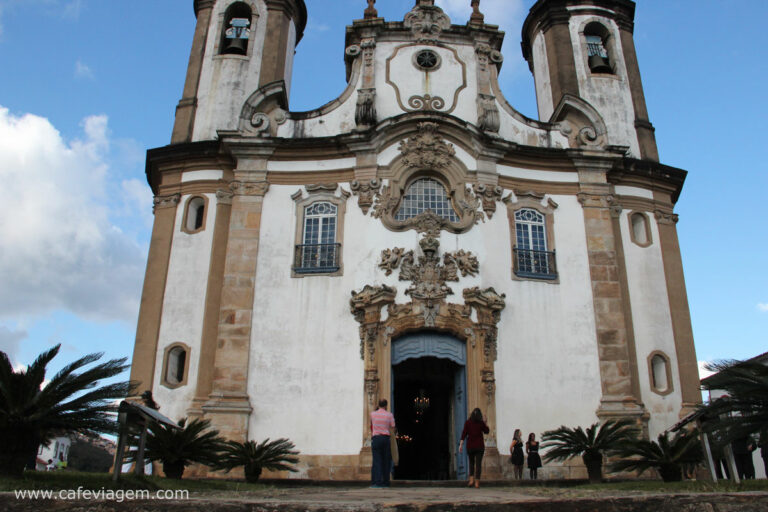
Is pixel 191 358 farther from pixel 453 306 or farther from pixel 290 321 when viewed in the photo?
pixel 453 306

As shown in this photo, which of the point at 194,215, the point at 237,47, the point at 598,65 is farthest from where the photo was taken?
the point at 598,65

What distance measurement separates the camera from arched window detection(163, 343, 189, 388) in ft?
49.6

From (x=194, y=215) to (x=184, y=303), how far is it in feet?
8.35

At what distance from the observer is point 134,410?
748 centimetres

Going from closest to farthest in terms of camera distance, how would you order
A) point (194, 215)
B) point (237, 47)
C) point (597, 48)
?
point (194, 215)
point (237, 47)
point (597, 48)

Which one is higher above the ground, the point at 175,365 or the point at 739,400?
the point at 175,365

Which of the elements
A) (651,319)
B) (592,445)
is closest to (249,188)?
(592,445)

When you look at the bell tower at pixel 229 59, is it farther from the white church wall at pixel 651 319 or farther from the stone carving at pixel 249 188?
the white church wall at pixel 651 319

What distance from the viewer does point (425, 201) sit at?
16.3 metres

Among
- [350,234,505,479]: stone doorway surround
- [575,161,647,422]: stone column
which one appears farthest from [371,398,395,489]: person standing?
[575,161,647,422]: stone column

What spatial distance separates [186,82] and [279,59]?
282 centimetres

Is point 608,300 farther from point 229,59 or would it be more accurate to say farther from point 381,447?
point 229,59

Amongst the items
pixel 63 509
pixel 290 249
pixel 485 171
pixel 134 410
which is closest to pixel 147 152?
pixel 290 249

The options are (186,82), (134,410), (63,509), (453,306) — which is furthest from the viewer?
(186,82)
